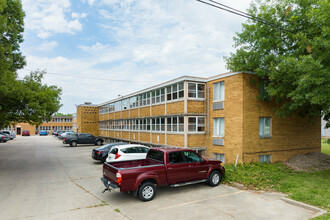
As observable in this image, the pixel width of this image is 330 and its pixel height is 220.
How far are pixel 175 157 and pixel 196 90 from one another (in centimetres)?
920

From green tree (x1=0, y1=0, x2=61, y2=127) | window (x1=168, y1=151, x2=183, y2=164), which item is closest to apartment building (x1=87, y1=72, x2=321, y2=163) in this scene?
window (x1=168, y1=151, x2=183, y2=164)

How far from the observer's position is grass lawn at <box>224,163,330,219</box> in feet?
28.4

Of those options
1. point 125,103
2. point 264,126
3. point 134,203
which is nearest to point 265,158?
point 264,126

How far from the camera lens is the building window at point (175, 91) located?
1811cm

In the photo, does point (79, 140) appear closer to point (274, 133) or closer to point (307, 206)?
point (274, 133)

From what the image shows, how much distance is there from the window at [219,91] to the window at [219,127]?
4.95ft

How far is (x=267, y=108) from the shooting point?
1606cm

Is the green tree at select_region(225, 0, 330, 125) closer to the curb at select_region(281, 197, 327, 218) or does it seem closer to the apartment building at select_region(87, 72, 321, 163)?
the apartment building at select_region(87, 72, 321, 163)

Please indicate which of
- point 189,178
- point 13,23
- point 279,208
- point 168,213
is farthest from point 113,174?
point 13,23

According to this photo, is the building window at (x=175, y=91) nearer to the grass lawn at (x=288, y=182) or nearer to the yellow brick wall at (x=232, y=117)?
the yellow brick wall at (x=232, y=117)

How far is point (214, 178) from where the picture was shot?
1045 centimetres

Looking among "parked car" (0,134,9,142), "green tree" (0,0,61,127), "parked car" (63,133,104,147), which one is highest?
"green tree" (0,0,61,127)

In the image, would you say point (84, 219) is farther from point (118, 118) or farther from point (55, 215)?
point (118, 118)

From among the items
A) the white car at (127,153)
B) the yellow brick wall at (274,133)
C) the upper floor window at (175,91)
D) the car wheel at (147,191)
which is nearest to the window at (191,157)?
the car wheel at (147,191)
